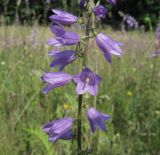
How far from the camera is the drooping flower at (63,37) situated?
1675mm

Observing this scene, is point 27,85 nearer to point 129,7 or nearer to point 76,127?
point 76,127

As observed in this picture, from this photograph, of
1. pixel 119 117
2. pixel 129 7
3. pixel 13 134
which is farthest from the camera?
pixel 129 7

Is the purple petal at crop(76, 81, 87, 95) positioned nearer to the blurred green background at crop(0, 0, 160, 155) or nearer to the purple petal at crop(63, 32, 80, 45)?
the purple petal at crop(63, 32, 80, 45)

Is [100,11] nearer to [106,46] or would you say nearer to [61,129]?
[106,46]

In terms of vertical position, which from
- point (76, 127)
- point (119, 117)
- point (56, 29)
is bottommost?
point (119, 117)

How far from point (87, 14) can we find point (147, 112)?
8.29ft

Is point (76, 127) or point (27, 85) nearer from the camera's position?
point (76, 127)

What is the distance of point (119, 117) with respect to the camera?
4.00 metres

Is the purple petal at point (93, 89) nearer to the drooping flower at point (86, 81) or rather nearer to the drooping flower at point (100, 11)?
the drooping flower at point (86, 81)

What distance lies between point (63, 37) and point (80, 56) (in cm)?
10

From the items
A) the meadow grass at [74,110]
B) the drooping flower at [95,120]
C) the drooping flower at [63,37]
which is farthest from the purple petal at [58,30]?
the meadow grass at [74,110]

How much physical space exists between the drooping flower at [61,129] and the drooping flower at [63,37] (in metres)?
0.26

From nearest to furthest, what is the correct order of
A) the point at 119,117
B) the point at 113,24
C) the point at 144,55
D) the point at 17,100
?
the point at 17,100 → the point at 119,117 → the point at 144,55 → the point at 113,24

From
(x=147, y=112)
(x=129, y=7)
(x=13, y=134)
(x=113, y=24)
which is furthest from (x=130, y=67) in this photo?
(x=129, y=7)
